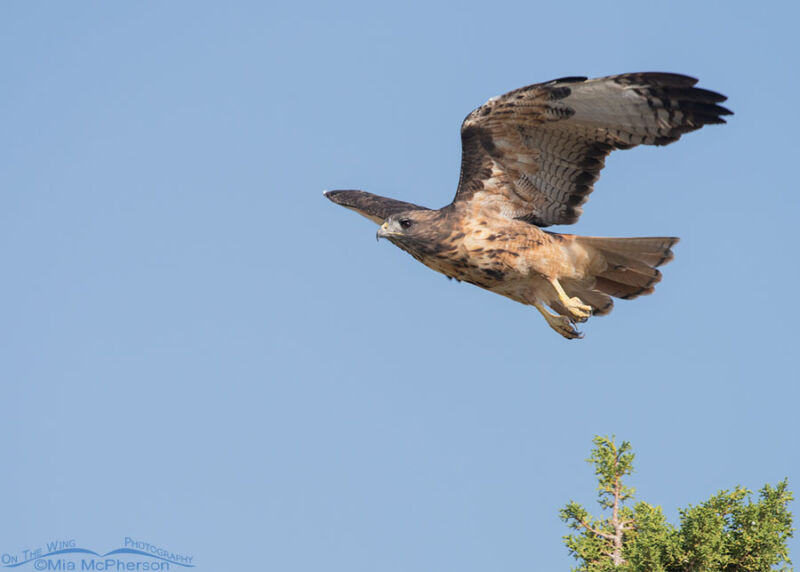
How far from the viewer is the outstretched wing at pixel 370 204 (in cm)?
1434

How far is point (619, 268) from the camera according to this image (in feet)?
43.3

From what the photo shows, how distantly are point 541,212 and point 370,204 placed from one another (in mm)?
2266

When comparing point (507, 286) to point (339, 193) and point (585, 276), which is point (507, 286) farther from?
point (339, 193)

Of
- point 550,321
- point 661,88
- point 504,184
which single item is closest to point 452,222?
point 504,184

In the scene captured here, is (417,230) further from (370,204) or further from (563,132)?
(370,204)

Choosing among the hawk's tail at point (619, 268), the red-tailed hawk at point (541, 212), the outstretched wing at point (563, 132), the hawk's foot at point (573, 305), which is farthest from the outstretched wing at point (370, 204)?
the hawk's tail at point (619, 268)

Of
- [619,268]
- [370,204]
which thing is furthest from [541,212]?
[370,204]

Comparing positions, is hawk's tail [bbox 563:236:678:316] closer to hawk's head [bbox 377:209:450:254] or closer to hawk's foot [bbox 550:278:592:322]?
hawk's foot [bbox 550:278:592:322]

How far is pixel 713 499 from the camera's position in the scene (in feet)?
41.5

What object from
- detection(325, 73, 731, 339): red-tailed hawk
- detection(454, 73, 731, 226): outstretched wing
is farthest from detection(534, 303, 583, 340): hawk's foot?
detection(454, 73, 731, 226): outstretched wing

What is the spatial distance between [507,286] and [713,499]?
271cm

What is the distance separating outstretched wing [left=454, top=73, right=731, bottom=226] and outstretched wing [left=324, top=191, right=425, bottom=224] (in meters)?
1.18

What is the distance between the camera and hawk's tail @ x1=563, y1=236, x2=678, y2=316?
12.9 metres

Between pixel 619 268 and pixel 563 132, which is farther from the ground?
pixel 563 132
